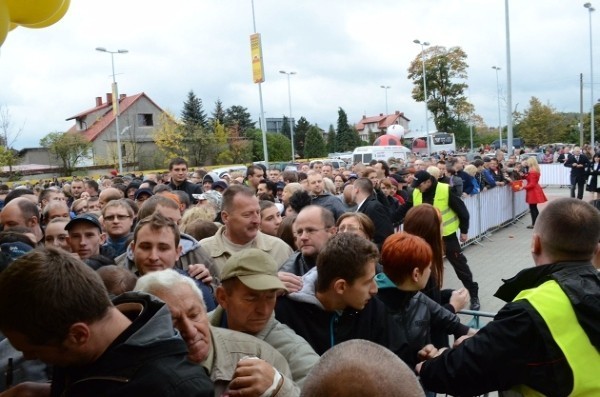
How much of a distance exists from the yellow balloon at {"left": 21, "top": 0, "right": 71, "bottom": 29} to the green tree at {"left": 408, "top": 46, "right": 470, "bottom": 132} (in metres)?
59.2

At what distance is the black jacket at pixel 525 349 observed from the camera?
7.05ft

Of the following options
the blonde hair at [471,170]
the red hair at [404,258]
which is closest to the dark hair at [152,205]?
the red hair at [404,258]

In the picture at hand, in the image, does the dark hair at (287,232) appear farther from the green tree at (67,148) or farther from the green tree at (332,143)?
the green tree at (332,143)

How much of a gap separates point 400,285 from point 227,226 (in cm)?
195

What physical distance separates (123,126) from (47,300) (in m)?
64.4

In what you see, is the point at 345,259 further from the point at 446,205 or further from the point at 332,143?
the point at 332,143

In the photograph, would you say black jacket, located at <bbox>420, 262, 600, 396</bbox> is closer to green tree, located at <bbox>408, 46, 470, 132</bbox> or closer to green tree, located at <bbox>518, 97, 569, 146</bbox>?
green tree, located at <bbox>408, 46, 470, 132</bbox>

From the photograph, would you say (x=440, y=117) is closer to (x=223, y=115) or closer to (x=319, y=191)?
(x=223, y=115)

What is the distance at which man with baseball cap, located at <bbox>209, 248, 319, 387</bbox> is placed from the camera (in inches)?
97.1

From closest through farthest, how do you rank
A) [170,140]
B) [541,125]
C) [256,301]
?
[256,301], [170,140], [541,125]

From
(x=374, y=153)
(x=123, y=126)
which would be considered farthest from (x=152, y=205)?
(x=123, y=126)

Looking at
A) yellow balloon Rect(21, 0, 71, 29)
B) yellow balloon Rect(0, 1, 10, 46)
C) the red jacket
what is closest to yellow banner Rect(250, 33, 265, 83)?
the red jacket

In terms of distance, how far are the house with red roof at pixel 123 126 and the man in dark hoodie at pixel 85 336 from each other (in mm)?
50864

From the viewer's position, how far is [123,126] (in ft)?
204
